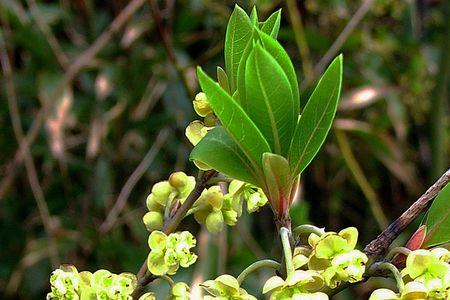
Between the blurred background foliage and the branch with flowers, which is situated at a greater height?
the blurred background foliage

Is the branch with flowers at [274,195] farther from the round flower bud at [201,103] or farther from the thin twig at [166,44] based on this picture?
the thin twig at [166,44]

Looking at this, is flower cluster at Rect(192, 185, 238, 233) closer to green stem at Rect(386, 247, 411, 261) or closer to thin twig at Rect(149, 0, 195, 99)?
green stem at Rect(386, 247, 411, 261)

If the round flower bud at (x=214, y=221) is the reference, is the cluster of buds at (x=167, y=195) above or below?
above

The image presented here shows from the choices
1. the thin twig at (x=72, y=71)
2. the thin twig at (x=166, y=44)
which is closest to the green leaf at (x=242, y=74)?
the thin twig at (x=166, y=44)

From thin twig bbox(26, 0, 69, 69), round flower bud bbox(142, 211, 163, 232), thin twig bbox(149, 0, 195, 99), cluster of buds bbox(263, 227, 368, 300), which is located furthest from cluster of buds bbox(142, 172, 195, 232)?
thin twig bbox(26, 0, 69, 69)

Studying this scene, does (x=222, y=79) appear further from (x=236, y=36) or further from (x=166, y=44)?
(x=166, y=44)

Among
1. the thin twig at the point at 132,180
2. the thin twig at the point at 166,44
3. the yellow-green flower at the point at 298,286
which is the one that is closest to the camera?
the yellow-green flower at the point at 298,286

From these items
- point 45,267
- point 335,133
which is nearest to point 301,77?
point 335,133
